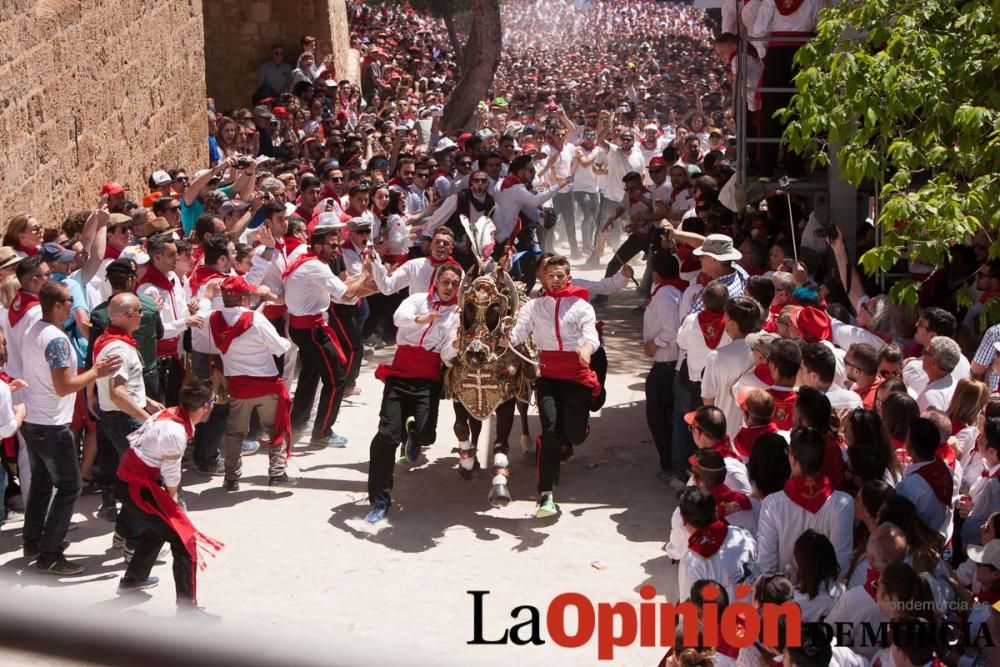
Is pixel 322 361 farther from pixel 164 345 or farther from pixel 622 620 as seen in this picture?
pixel 622 620

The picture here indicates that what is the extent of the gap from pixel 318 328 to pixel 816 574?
518 centimetres

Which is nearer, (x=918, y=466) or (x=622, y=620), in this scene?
(x=918, y=466)

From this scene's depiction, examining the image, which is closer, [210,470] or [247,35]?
[210,470]

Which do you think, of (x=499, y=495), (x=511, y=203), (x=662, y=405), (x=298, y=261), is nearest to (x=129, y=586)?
(x=499, y=495)

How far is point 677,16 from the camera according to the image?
5306 centimetres

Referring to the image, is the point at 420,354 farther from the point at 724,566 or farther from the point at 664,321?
the point at 724,566

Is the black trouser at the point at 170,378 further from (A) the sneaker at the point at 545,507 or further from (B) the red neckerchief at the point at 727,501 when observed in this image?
(B) the red neckerchief at the point at 727,501

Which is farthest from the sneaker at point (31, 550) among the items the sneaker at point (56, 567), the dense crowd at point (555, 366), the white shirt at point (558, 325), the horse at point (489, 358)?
the white shirt at point (558, 325)

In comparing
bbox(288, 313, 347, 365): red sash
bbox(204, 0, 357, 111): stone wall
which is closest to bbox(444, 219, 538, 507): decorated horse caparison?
bbox(288, 313, 347, 365): red sash

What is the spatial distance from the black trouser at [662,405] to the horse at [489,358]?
100 cm

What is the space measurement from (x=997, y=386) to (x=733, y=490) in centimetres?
176

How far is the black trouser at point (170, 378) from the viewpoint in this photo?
8781mm

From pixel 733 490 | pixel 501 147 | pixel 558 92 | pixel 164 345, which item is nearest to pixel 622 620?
pixel 733 490

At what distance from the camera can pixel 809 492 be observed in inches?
219
